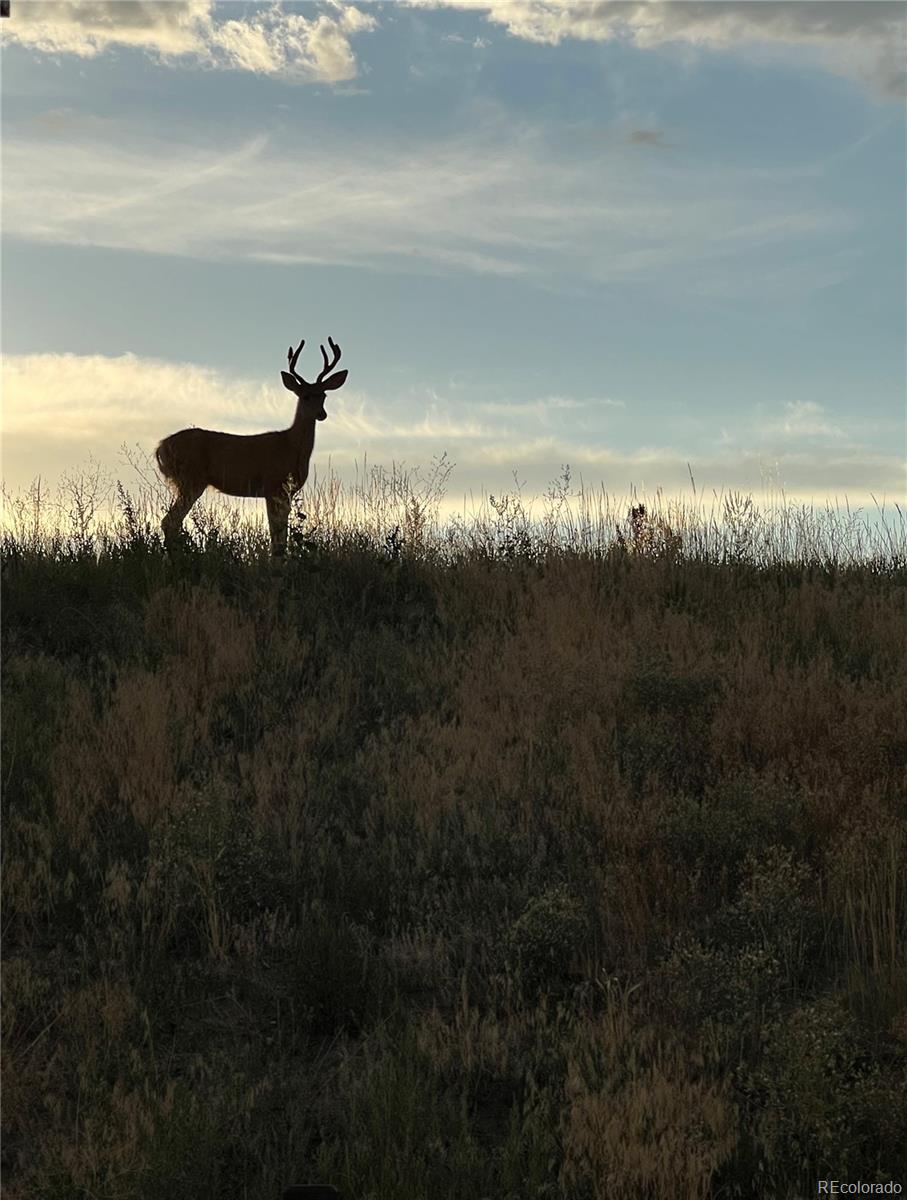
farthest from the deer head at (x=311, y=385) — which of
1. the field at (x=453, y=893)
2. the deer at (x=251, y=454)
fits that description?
the field at (x=453, y=893)

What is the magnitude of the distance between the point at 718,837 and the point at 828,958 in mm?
947

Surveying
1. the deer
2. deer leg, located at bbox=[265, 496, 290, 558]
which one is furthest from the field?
the deer

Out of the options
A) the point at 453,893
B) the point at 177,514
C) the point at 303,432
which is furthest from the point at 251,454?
the point at 453,893

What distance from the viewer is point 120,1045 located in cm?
509

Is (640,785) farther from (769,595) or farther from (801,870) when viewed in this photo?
(769,595)

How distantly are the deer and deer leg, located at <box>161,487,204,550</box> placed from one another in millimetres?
29

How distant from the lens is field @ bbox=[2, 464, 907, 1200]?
440 centimetres

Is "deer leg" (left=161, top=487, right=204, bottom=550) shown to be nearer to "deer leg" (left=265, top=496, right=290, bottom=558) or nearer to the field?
"deer leg" (left=265, top=496, right=290, bottom=558)

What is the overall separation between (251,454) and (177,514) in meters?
1.76

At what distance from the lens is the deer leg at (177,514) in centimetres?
1257

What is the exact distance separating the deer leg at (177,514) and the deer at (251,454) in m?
0.03

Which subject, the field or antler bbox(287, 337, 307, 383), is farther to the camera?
antler bbox(287, 337, 307, 383)

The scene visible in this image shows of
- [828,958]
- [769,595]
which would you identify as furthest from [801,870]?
[769,595]

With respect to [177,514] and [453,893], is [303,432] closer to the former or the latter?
[177,514]
